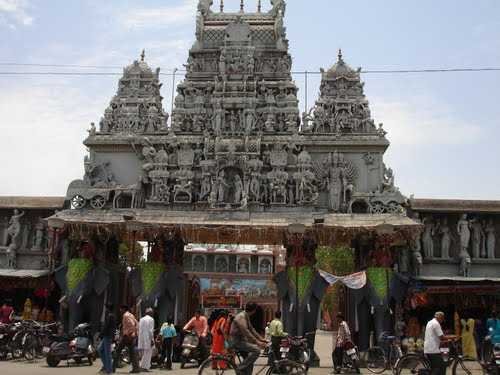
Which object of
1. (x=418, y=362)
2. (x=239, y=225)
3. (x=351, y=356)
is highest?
(x=239, y=225)

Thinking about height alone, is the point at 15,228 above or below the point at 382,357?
above

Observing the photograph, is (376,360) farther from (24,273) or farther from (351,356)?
(24,273)

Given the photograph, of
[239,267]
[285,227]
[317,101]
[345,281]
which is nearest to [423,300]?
[345,281]

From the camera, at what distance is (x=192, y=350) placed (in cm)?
1572

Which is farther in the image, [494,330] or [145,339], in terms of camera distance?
[494,330]

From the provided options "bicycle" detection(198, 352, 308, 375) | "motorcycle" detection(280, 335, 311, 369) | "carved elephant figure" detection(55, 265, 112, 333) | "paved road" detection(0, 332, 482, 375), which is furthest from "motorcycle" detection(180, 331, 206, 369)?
"bicycle" detection(198, 352, 308, 375)

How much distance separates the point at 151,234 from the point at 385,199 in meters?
10.2

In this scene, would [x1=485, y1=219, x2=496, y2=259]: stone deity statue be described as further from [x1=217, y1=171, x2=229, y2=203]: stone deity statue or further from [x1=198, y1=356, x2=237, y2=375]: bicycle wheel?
[x1=198, y1=356, x2=237, y2=375]: bicycle wheel

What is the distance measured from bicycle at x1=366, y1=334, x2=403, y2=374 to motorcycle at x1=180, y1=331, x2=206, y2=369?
4.52 m

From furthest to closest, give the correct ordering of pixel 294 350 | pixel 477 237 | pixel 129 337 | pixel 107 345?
pixel 477 237, pixel 294 350, pixel 129 337, pixel 107 345

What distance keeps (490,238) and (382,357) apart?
1089 centimetres

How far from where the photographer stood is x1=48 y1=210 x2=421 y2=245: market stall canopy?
17.7 m

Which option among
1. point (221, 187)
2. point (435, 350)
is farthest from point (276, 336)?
point (221, 187)

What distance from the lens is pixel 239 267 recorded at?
52.5 metres
